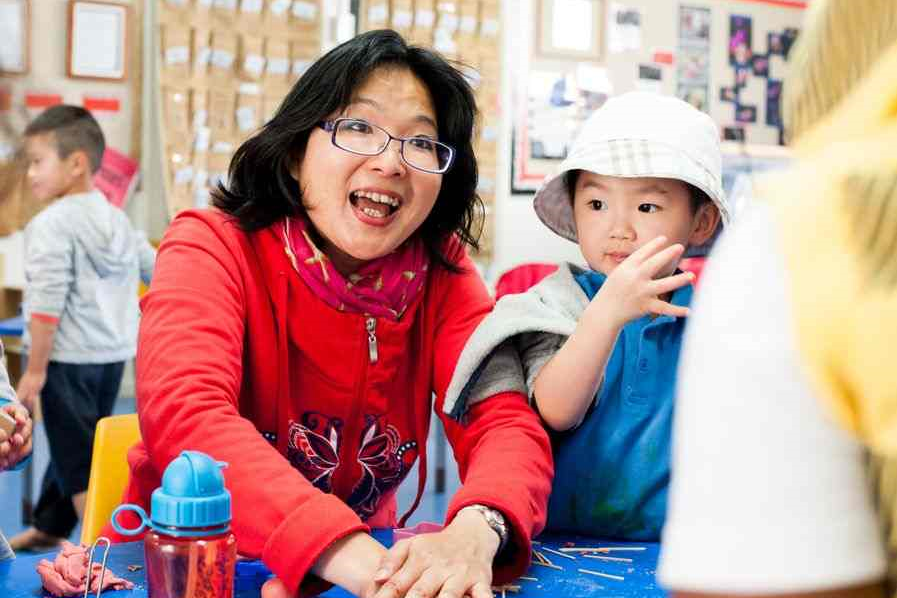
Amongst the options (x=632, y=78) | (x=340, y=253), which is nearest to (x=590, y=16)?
(x=632, y=78)

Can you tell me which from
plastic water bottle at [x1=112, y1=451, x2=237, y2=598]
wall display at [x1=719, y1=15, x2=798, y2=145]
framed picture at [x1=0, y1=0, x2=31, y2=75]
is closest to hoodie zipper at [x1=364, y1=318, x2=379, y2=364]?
plastic water bottle at [x1=112, y1=451, x2=237, y2=598]

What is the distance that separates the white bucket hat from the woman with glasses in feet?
0.72

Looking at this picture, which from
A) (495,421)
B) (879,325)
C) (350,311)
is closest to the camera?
(879,325)

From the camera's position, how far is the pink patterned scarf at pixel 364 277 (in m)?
1.61

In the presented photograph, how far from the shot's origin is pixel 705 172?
159 centimetres

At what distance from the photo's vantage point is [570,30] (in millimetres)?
6980

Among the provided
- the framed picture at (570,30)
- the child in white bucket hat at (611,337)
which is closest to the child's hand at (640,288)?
the child in white bucket hat at (611,337)

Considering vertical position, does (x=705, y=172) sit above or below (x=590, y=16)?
below

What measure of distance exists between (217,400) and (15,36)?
17.4 ft

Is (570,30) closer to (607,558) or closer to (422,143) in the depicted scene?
(422,143)

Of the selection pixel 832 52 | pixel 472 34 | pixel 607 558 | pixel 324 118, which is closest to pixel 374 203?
pixel 324 118

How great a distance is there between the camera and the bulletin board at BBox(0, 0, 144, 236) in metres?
5.90

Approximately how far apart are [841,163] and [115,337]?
3.87m

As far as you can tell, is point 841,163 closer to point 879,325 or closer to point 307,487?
point 879,325
